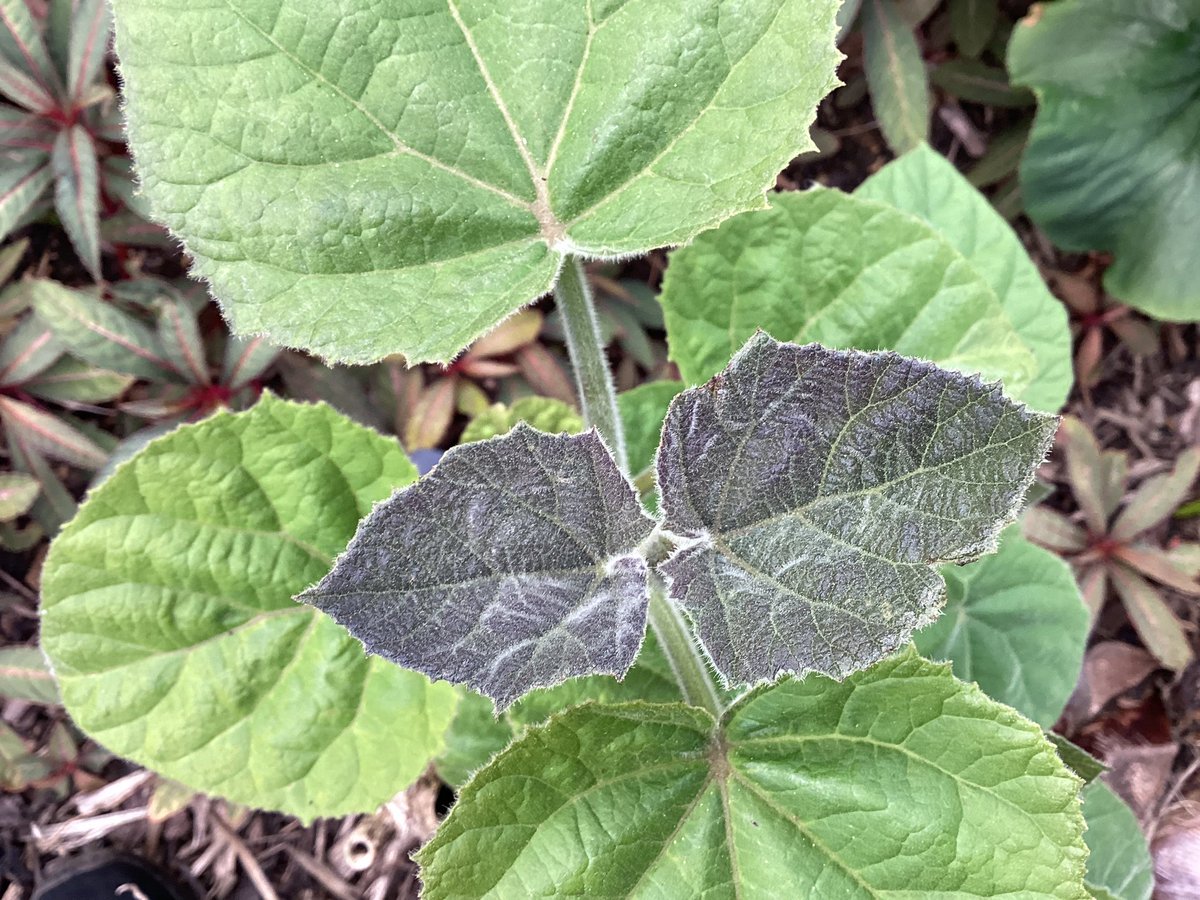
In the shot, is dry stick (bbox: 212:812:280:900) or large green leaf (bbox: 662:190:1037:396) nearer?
large green leaf (bbox: 662:190:1037:396)

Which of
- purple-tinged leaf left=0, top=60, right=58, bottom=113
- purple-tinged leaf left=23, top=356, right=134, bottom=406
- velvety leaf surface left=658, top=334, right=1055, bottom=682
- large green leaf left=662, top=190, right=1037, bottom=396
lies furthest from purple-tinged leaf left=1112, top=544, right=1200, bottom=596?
purple-tinged leaf left=0, top=60, right=58, bottom=113

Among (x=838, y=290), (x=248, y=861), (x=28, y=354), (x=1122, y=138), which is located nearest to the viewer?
(x=838, y=290)

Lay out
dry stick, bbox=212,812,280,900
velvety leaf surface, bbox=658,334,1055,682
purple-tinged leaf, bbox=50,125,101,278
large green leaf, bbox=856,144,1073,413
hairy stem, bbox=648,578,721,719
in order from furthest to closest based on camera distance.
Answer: dry stick, bbox=212,812,280,900 → purple-tinged leaf, bbox=50,125,101,278 → large green leaf, bbox=856,144,1073,413 → hairy stem, bbox=648,578,721,719 → velvety leaf surface, bbox=658,334,1055,682

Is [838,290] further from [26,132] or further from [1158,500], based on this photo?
[26,132]

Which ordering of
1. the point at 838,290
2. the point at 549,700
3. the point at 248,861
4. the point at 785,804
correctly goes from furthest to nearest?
the point at 248,861 < the point at 838,290 < the point at 549,700 < the point at 785,804

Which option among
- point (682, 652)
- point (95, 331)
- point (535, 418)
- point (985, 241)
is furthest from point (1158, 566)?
point (95, 331)

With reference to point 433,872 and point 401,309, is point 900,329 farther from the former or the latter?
point 433,872

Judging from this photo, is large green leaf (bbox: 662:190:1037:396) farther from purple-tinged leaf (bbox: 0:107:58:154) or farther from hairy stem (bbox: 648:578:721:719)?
purple-tinged leaf (bbox: 0:107:58:154)

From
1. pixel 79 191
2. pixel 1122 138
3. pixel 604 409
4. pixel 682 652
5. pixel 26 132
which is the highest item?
pixel 26 132

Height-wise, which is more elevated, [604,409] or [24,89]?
[24,89]
